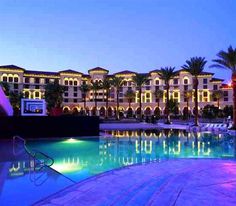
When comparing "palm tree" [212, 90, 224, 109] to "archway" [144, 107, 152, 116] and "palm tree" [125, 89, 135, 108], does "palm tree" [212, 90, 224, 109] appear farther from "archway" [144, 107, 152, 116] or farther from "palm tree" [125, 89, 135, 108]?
"palm tree" [125, 89, 135, 108]

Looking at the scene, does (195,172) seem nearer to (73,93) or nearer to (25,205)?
(25,205)

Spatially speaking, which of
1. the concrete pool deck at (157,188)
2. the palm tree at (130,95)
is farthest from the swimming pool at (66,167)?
the palm tree at (130,95)

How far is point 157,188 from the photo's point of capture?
8.20 meters

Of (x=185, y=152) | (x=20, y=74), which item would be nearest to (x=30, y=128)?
(x=185, y=152)

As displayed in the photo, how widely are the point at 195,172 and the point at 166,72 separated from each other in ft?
147

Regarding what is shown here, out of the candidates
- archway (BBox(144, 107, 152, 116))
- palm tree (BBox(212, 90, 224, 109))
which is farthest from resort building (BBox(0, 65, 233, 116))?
palm tree (BBox(212, 90, 224, 109))

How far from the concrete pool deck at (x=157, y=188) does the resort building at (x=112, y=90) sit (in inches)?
3177

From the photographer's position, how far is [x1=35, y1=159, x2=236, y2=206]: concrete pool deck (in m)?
7.04

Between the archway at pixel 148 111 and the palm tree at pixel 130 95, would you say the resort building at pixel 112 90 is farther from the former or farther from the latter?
the palm tree at pixel 130 95

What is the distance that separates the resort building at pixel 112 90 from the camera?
303 feet

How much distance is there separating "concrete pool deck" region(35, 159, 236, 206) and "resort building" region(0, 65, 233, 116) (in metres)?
80.7

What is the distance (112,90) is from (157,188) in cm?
9326

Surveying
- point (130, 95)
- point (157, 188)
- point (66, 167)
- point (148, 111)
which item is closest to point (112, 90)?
point (130, 95)

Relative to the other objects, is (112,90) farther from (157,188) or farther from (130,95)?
(157,188)
